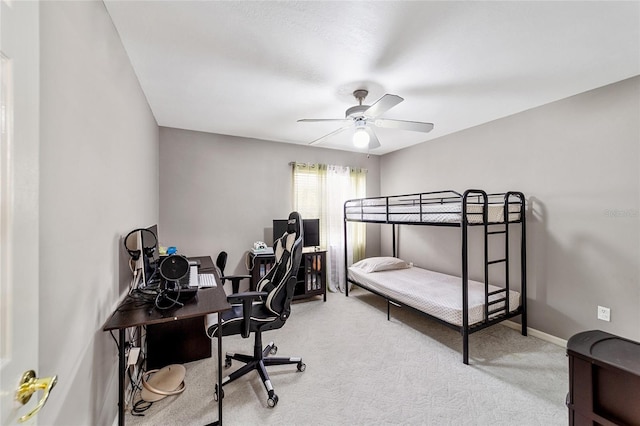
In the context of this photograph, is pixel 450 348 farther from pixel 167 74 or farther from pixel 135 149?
pixel 167 74

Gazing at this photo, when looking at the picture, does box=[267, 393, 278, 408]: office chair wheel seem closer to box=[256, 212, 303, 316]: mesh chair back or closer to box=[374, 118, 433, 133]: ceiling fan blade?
box=[256, 212, 303, 316]: mesh chair back

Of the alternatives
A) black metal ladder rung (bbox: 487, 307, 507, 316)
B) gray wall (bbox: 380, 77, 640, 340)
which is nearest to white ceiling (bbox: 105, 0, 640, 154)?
gray wall (bbox: 380, 77, 640, 340)

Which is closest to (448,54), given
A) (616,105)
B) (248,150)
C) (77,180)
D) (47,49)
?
(616,105)

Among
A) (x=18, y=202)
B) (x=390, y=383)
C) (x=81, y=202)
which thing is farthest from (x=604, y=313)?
(x=81, y=202)

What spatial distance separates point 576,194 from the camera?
2.56 meters

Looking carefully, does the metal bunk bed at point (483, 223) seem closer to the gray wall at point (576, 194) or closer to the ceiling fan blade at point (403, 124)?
the gray wall at point (576, 194)

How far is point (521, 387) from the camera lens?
206 centimetres

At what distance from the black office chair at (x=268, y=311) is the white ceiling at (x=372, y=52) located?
1223 millimetres

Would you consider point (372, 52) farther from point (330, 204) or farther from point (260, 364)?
point (330, 204)

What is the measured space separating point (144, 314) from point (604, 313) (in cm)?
365

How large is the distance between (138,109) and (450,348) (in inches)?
141

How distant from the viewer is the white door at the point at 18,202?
0.54m

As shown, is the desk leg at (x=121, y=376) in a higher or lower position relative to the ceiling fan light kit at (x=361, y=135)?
lower

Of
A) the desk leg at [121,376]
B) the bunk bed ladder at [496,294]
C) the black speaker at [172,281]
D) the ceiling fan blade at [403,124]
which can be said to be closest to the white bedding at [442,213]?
the bunk bed ladder at [496,294]
